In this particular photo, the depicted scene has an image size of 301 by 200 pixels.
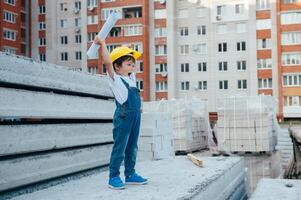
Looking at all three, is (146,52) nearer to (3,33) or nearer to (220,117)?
(3,33)

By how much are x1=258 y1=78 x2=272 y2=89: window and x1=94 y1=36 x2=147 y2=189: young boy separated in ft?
116

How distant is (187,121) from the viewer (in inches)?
634

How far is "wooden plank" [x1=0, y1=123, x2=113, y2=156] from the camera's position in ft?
11.1

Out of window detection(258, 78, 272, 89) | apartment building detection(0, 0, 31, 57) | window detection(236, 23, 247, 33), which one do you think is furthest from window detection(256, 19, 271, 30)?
apartment building detection(0, 0, 31, 57)

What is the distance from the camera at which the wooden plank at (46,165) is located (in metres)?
3.36

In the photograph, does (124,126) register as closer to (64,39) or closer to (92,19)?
(92,19)

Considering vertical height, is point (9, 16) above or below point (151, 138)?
above

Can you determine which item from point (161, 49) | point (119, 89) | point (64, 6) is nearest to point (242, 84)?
point (161, 49)

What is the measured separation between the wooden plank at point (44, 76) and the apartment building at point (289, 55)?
111ft

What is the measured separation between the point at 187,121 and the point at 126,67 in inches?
492

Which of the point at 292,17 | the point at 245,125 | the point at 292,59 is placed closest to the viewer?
the point at 245,125

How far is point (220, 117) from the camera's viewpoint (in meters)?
14.8

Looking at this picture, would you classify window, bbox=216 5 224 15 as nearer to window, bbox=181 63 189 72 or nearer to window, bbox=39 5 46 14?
window, bbox=181 63 189 72

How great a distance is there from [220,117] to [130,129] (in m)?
11.4
